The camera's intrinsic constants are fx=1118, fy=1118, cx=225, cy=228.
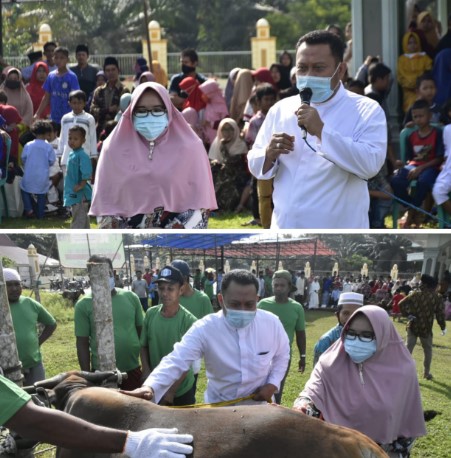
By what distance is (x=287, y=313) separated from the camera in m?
4.87

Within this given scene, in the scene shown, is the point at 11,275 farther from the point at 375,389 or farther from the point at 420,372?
the point at 420,372

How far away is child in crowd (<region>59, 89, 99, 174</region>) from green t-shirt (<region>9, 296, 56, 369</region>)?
8.00 m

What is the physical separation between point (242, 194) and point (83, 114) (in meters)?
2.20

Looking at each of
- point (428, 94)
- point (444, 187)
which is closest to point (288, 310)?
point (444, 187)

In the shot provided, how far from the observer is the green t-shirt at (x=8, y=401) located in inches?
151

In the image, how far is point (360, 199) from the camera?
5949 millimetres

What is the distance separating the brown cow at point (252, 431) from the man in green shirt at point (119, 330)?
0.44 meters

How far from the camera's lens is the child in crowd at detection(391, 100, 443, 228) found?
11164 mm

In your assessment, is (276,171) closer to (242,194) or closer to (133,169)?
(133,169)

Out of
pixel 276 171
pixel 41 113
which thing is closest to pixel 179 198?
pixel 276 171

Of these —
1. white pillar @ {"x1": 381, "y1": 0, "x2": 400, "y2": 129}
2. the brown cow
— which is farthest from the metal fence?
the brown cow

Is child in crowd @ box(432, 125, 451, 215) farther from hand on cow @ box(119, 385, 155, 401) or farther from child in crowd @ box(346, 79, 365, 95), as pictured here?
hand on cow @ box(119, 385, 155, 401)

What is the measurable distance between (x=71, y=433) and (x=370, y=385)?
1476 millimetres

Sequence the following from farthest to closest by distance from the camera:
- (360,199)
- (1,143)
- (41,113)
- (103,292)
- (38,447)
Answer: (41,113) < (1,143) < (360,199) < (103,292) < (38,447)
